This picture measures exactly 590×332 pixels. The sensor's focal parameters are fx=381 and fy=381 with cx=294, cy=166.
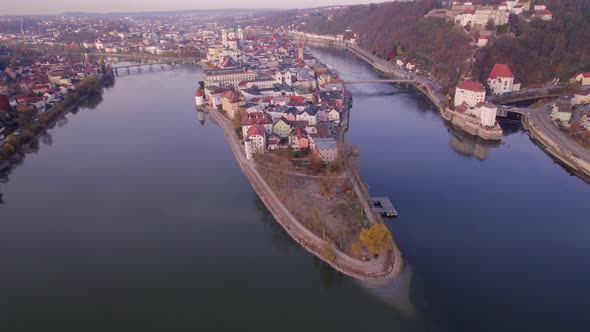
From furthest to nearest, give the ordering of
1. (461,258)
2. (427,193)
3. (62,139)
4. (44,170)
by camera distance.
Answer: (62,139) < (44,170) < (427,193) < (461,258)

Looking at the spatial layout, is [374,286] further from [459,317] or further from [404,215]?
[404,215]

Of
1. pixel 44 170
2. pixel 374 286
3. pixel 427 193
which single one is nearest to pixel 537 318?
pixel 374 286

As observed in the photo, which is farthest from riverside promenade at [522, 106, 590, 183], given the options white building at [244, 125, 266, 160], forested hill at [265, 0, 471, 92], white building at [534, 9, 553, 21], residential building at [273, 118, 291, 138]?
white building at [534, 9, 553, 21]

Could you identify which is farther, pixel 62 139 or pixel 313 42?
pixel 313 42

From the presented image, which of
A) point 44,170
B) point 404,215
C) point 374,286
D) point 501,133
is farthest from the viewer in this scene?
point 501,133

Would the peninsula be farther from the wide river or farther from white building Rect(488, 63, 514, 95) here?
white building Rect(488, 63, 514, 95)

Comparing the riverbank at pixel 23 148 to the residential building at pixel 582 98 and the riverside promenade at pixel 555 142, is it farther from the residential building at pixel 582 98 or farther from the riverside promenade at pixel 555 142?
the residential building at pixel 582 98

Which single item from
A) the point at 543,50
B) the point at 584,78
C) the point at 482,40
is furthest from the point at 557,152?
the point at 482,40
